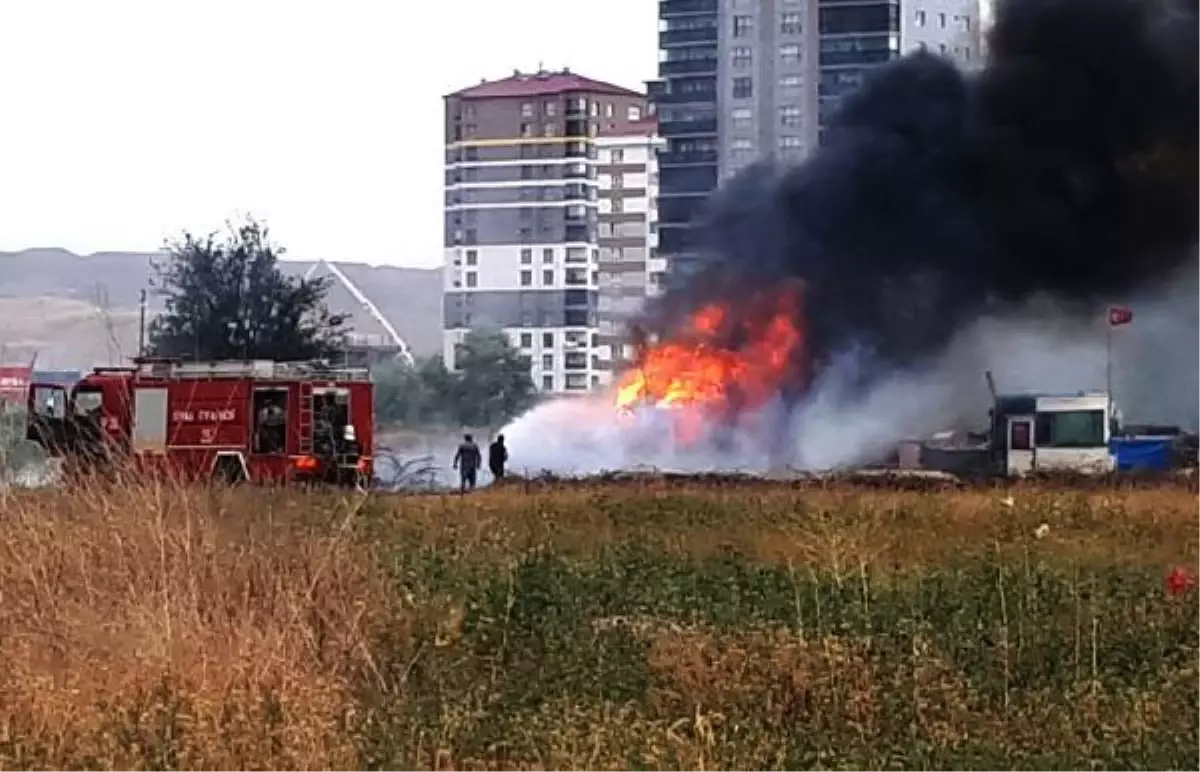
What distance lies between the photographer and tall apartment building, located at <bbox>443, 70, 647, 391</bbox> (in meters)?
104

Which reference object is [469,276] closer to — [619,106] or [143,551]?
[619,106]

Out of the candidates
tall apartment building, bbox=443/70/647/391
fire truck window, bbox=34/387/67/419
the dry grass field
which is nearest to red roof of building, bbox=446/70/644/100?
tall apartment building, bbox=443/70/647/391

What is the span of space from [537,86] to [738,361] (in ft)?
244

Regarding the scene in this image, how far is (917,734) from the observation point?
33.1ft

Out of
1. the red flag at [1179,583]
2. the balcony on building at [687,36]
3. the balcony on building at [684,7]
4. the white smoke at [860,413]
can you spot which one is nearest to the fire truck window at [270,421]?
the white smoke at [860,413]

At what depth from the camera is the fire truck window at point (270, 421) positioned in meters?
32.7

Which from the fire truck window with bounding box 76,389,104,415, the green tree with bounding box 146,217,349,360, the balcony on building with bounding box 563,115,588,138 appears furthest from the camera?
the balcony on building with bounding box 563,115,588,138

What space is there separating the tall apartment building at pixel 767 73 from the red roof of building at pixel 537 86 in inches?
900

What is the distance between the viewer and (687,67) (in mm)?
90812

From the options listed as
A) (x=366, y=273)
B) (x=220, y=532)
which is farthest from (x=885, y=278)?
(x=366, y=273)

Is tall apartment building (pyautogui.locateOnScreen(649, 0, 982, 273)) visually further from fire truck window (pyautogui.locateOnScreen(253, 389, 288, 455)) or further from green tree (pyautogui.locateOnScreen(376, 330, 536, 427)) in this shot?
fire truck window (pyautogui.locateOnScreen(253, 389, 288, 455))

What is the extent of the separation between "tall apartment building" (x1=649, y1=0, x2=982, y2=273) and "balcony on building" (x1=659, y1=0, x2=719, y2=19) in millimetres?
275

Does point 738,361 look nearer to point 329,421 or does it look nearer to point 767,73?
point 329,421

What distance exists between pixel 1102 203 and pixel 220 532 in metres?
28.3
